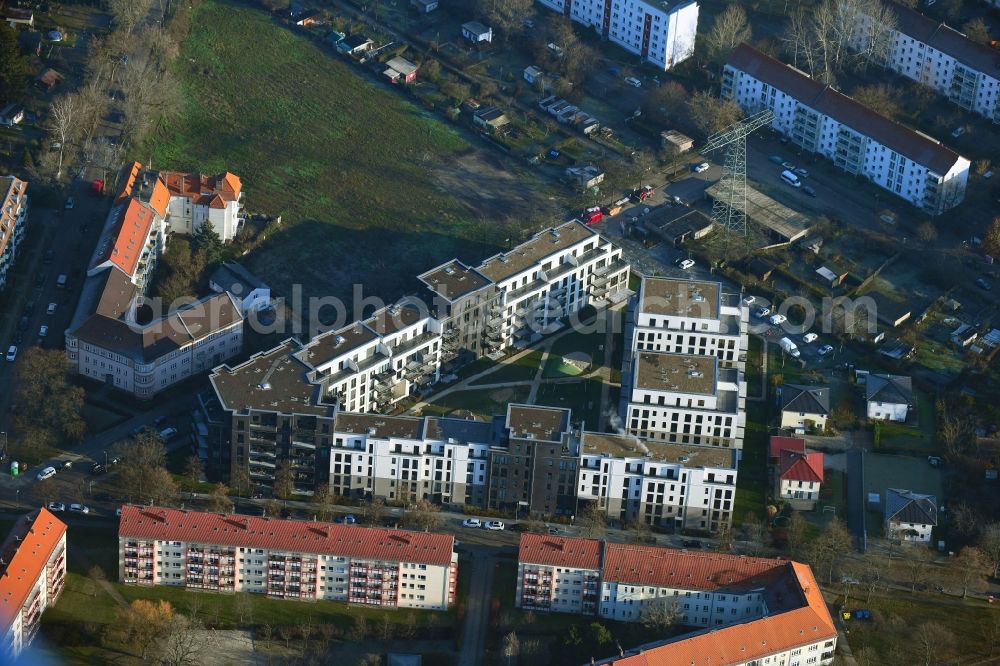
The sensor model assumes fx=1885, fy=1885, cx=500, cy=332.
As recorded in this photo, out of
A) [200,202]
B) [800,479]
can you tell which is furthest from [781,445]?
[200,202]

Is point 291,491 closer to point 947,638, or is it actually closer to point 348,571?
point 348,571

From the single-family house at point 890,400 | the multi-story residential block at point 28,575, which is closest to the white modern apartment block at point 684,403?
the single-family house at point 890,400

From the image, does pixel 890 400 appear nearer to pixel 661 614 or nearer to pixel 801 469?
pixel 801 469

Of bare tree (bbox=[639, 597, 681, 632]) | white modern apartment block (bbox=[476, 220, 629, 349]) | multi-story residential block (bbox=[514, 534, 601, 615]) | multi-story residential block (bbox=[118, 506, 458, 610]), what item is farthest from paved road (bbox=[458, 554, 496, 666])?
white modern apartment block (bbox=[476, 220, 629, 349])

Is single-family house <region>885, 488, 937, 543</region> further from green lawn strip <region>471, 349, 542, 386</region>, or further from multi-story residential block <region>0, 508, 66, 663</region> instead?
multi-story residential block <region>0, 508, 66, 663</region>

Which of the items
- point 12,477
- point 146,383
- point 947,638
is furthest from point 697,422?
point 12,477
